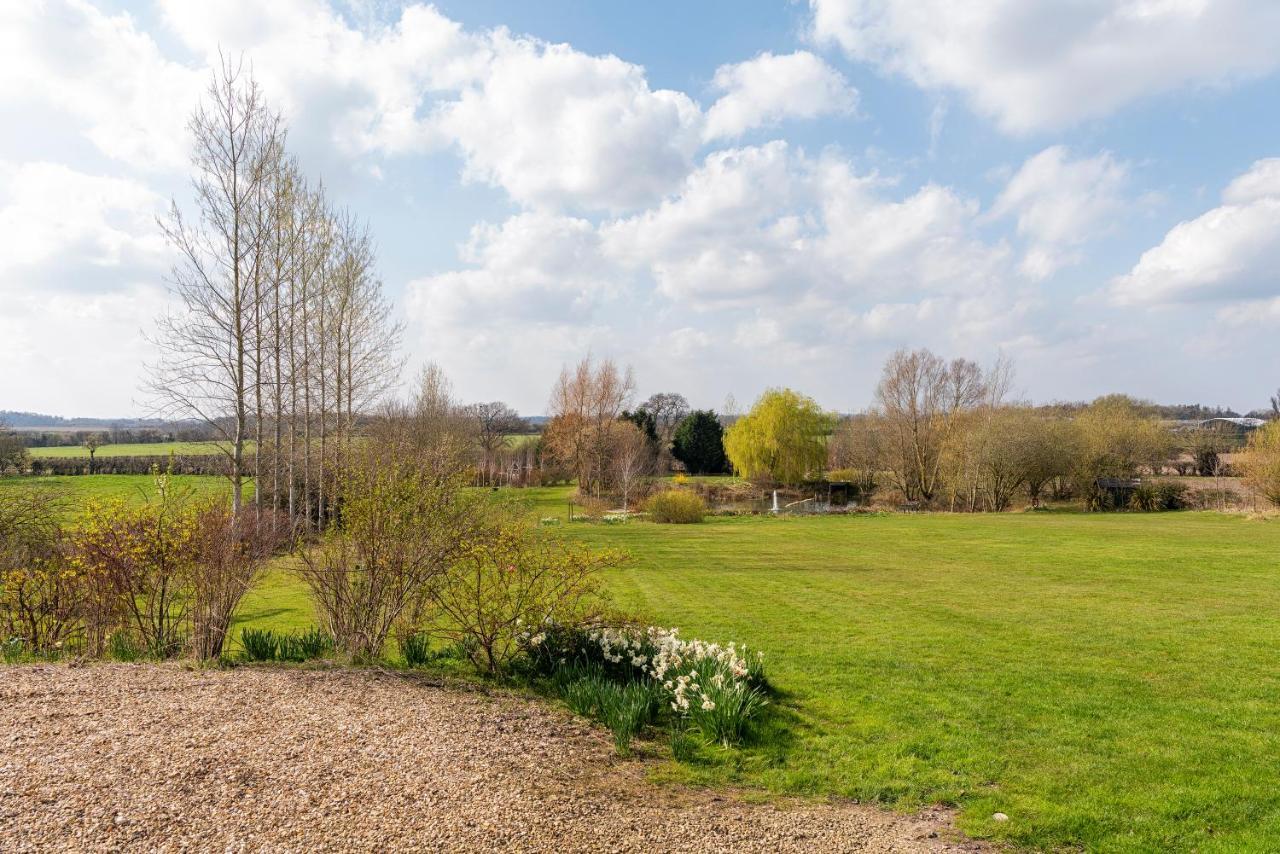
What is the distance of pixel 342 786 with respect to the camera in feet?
13.0

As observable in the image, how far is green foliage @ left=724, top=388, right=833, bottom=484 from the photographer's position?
138 ft

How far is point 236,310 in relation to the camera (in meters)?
14.7

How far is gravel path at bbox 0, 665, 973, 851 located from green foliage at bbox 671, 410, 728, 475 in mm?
52776

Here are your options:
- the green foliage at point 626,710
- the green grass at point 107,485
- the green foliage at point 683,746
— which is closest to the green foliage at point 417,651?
the green foliage at point 626,710

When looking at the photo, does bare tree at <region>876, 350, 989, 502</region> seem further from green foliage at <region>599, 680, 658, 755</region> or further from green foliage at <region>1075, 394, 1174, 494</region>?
green foliage at <region>599, 680, 658, 755</region>

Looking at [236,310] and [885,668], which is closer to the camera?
[885,668]

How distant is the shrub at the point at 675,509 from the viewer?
3175 centimetres

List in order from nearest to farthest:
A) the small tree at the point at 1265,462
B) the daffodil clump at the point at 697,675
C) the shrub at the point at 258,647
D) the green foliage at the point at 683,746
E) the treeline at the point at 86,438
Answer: the green foliage at the point at 683,746
the daffodil clump at the point at 697,675
the shrub at the point at 258,647
the small tree at the point at 1265,462
the treeline at the point at 86,438

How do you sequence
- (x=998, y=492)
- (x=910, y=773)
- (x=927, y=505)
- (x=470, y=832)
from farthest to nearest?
(x=927, y=505), (x=998, y=492), (x=910, y=773), (x=470, y=832)

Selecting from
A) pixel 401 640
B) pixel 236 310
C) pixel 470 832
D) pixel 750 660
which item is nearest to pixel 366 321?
pixel 236 310

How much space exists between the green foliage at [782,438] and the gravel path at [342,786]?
1487 inches

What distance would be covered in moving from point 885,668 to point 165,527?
26.4 ft

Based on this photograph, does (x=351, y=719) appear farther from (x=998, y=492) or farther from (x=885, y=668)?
(x=998, y=492)

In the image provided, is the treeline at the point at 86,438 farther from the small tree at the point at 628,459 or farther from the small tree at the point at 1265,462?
the small tree at the point at 1265,462
